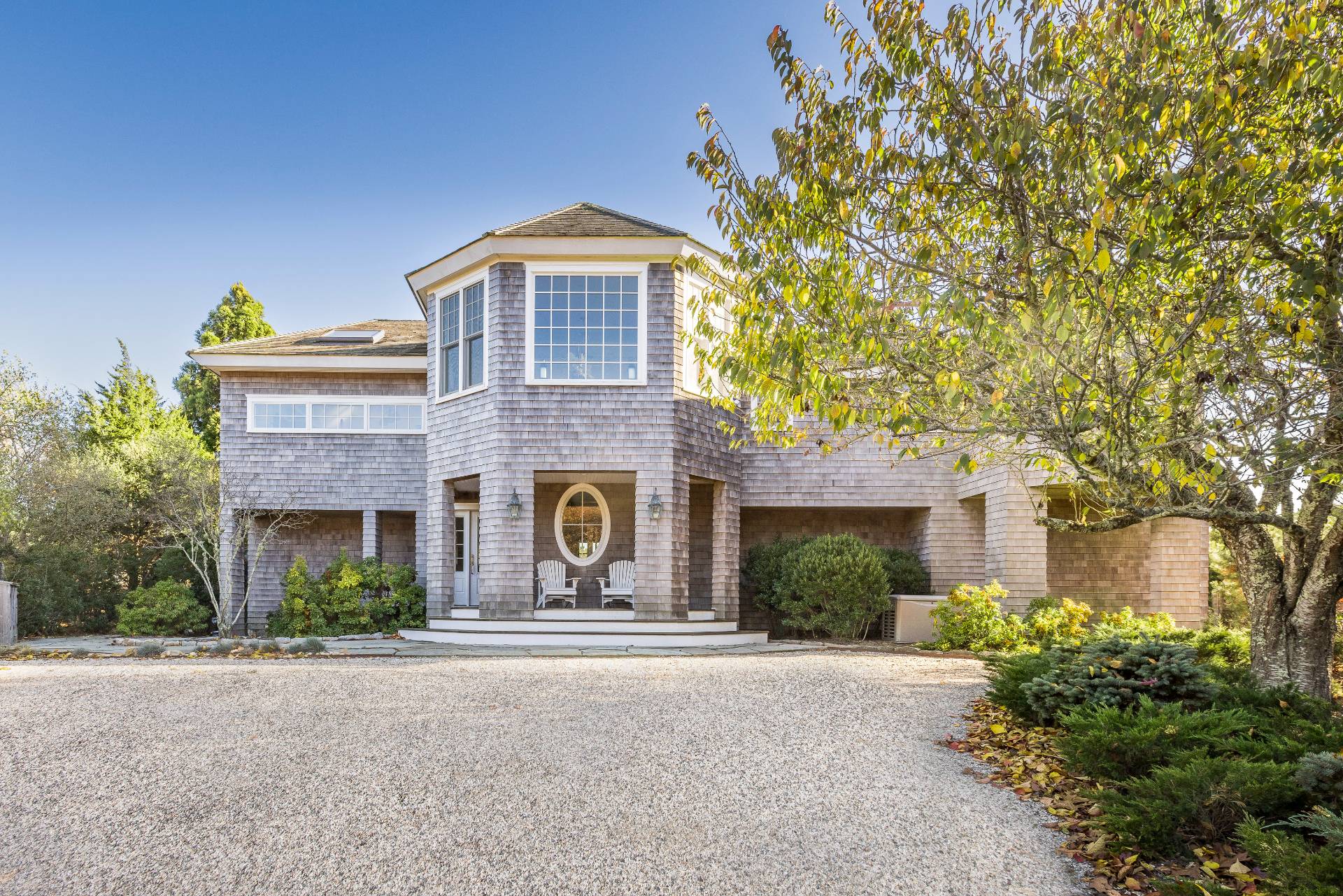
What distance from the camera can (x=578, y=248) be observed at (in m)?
10.7

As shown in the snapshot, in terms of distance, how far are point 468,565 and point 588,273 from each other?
231 inches

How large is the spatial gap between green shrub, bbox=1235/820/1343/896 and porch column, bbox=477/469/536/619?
351 inches

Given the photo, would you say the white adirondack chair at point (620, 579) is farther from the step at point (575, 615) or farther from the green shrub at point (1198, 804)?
the green shrub at point (1198, 804)

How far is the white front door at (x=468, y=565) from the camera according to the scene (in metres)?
13.6

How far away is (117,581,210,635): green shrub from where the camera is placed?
1202 centimetres

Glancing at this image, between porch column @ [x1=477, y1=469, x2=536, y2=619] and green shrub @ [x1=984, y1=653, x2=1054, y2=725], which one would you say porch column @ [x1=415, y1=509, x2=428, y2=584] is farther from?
green shrub @ [x1=984, y1=653, x2=1054, y2=725]

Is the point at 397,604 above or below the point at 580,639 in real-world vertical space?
above

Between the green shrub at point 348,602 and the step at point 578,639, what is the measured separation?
1552 millimetres

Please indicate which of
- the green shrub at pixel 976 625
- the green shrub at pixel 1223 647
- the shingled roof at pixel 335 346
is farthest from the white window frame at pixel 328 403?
the green shrub at pixel 1223 647

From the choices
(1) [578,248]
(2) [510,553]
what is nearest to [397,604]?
(2) [510,553]

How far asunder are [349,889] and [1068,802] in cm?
339

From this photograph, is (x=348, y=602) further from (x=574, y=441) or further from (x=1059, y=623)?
(x=1059, y=623)

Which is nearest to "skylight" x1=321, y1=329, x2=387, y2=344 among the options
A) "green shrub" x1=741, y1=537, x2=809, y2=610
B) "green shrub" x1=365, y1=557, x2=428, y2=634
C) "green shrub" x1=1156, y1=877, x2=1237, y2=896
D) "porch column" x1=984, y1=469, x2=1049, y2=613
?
"green shrub" x1=365, y1=557, x2=428, y2=634

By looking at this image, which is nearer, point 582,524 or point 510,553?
point 510,553
